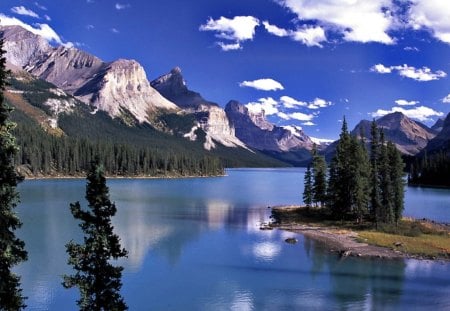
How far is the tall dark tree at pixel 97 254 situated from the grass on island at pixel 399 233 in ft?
174

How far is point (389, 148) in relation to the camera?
97375 millimetres

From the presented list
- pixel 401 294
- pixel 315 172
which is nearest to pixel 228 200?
pixel 315 172

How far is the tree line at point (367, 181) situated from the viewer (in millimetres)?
88312

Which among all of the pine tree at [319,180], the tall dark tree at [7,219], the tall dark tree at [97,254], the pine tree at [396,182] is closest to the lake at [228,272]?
the tall dark tree at [97,254]

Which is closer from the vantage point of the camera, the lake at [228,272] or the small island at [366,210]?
the lake at [228,272]

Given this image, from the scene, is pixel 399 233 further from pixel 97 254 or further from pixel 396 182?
pixel 97 254

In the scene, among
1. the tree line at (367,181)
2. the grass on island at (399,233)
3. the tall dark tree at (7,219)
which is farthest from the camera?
the tree line at (367,181)

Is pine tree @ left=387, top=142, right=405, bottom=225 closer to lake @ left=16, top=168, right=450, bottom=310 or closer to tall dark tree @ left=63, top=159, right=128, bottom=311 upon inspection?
lake @ left=16, top=168, right=450, bottom=310

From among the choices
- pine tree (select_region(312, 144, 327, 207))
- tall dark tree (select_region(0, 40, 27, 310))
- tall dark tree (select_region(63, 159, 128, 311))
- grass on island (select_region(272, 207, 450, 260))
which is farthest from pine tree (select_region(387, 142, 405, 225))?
tall dark tree (select_region(0, 40, 27, 310))

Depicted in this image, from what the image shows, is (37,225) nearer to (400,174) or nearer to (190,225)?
(190,225)

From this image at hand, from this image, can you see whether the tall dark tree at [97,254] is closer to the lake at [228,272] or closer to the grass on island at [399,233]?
the lake at [228,272]

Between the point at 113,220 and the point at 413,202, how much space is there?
97.9m

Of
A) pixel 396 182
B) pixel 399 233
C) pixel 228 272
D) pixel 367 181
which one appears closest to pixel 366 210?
pixel 367 181

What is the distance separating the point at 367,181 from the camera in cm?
9338
